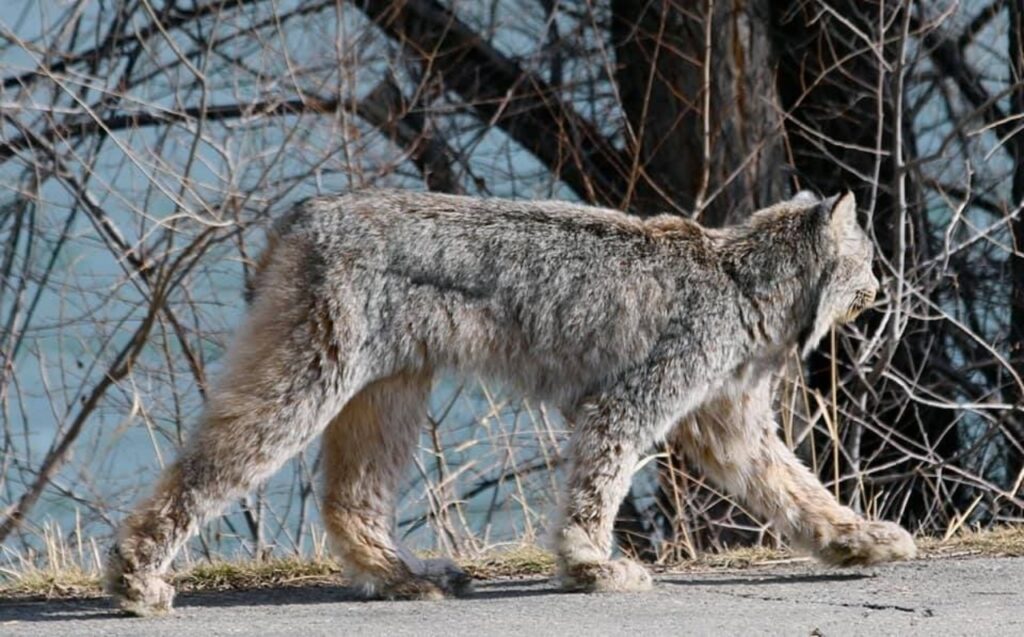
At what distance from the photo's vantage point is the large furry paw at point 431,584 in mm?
6629

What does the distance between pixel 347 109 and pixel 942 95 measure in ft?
14.5

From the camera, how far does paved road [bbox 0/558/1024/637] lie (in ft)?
18.8

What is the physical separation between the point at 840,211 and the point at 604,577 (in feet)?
5.87

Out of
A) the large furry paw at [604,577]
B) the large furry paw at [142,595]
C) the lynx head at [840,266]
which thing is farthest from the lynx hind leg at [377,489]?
the lynx head at [840,266]

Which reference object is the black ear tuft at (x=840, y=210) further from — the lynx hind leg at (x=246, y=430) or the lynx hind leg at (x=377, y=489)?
the lynx hind leg at (x=246, y=430)

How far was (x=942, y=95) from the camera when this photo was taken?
12891mm

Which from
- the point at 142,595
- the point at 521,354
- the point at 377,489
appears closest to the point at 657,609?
the point at 521,354

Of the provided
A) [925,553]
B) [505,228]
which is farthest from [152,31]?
[925,553]

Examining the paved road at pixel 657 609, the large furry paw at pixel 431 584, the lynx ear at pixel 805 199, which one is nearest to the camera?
the paved road at pixel 657 609

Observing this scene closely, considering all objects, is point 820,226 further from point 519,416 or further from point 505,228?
point 519,416

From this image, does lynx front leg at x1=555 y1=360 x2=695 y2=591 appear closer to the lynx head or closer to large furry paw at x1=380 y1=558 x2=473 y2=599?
large furry paw at x1=380 y1=558 x2=473 y2=599

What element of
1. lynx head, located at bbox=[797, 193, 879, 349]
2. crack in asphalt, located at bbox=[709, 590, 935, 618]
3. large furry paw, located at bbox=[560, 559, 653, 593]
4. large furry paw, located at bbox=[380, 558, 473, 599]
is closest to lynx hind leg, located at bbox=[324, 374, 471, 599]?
large furry paw, located at bbox=[380, 558, 473, 599]

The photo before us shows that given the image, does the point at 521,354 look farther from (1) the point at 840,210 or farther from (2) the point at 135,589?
(2) the point at 135,589

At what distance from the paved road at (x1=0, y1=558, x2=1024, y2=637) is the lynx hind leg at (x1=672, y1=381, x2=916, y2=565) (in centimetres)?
11
